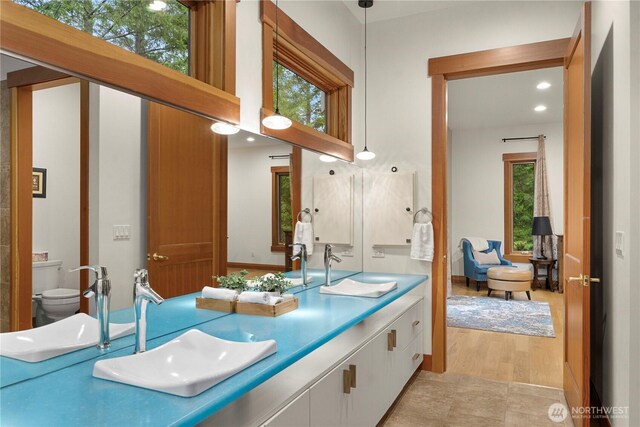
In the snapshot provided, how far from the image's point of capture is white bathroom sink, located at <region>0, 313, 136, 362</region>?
1258 millimetres

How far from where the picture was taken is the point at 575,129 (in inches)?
104

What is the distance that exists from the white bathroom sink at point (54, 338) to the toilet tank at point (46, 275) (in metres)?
0.13

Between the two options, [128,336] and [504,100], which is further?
[504,100]

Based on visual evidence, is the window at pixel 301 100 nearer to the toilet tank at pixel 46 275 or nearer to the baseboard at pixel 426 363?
the toilet tank at pixel 46 275

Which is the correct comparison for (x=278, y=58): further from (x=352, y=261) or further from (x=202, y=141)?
(x=352, y=261)

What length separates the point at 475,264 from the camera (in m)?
7.28

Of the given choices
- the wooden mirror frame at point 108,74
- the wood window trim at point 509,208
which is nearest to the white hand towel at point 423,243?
the wooden mirror frame at point 108,74

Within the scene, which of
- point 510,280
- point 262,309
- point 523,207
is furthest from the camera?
point 523,207

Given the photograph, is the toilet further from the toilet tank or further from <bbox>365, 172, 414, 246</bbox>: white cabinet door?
<bbox>365, 172, 414, 246</bbox>: white cabinet door

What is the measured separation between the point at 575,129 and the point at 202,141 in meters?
2.13

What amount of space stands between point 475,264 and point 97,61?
265 inches

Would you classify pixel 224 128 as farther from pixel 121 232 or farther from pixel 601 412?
pixel 601 412

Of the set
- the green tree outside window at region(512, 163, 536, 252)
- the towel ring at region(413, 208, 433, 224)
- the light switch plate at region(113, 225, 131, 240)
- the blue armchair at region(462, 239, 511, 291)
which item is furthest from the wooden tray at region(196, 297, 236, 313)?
the green tree outside window at region(512, 163, 536, 252)

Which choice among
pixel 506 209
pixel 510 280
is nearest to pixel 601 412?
pixel 510 280
